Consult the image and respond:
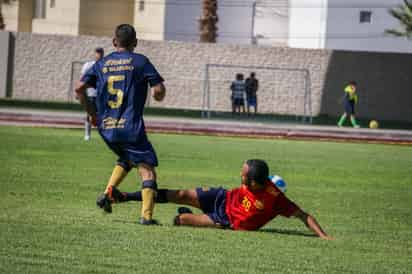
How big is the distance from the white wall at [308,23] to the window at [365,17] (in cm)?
207

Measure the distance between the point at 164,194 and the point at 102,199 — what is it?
773 millimetres

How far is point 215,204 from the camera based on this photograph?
39.1 feet

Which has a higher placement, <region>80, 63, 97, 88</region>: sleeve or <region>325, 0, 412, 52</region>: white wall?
<region>325, 0, 412, 52</region>: white wall

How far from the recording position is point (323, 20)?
60.6m

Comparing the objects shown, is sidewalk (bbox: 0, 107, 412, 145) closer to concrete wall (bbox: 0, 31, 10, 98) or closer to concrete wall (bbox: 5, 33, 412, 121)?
concrete wall (bbox: 5, 33, 412, 121)

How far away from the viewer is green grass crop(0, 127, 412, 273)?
9.28m

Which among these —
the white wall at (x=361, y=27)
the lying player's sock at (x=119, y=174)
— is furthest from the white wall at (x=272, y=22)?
the lying player's sock at (x=119, y=174)

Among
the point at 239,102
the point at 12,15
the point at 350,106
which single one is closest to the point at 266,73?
the point at 239,102

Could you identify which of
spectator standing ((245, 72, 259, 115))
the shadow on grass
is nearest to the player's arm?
the shadow on grass

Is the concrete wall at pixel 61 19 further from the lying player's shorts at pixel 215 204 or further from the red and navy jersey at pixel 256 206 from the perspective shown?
the red and navy jersey at pixel 256 206

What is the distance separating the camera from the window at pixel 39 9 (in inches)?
2584

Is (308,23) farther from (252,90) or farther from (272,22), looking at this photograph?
(252,90)

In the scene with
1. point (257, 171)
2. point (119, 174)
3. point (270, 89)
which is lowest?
point (119, 174)

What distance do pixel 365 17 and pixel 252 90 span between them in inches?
660
